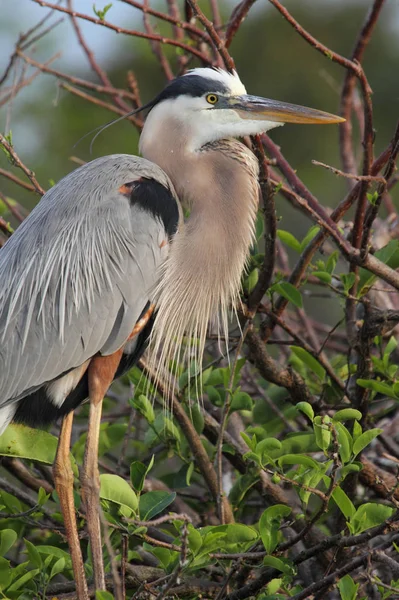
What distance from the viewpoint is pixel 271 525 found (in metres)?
2.04

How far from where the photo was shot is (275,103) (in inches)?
111

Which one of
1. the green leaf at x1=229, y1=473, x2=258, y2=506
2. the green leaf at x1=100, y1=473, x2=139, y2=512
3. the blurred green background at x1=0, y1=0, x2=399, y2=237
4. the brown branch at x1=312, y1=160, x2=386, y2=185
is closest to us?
the brown branch at x1=312, y1=160, x2=386, y2=185

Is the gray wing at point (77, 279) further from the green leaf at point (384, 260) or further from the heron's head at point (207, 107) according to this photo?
the green leaf at point (384, 260)

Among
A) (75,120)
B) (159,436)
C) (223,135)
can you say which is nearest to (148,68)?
(75,120)

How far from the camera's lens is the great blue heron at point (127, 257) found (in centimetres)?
267

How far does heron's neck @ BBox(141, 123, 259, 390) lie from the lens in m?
2.85

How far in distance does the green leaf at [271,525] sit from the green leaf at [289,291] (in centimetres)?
75

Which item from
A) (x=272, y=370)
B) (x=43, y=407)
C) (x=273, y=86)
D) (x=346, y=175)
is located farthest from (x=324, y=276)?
(x=273, y=86)

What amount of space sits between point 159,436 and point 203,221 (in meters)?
0.73

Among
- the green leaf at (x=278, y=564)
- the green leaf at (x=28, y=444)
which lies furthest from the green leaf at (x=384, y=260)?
the green leaf at (x=28, y=444)

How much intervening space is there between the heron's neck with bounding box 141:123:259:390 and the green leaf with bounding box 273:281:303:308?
24 cm


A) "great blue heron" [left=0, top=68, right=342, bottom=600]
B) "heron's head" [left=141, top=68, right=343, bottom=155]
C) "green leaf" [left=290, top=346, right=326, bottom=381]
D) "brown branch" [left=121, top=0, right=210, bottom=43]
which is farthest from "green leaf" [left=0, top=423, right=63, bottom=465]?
"brown branch" [left=121, top=0, right=210, bottom=43]

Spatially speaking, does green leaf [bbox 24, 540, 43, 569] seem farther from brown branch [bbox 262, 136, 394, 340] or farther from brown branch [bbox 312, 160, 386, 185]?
brown branch [bbox 312, 160, 386, 185]

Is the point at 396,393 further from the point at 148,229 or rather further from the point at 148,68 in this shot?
the point at 148,68
